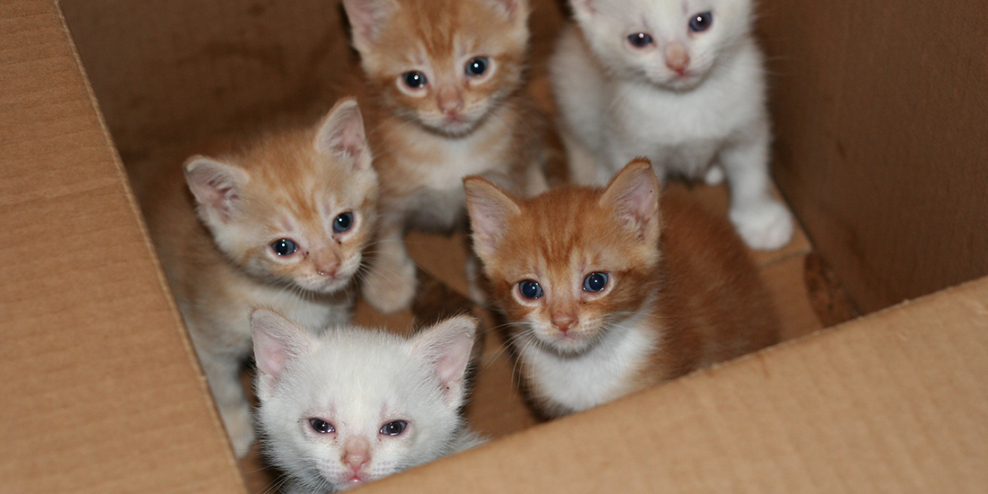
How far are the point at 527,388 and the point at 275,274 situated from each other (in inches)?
25.1

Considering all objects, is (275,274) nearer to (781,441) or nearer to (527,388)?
(527,388)

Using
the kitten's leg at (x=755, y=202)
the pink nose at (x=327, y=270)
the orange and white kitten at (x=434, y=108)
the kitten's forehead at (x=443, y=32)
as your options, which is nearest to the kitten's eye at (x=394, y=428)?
the pink nose at (x=327, y=270)

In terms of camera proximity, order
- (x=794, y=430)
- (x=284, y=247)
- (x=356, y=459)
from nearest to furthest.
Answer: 1. (x=794, y=430)
2. (x=356, y=459)
3. (x=284, y=247)

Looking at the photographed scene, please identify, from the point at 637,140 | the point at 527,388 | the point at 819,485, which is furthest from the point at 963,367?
the point at 637,140

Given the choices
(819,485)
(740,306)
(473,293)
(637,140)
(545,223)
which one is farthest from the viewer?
(473,293)

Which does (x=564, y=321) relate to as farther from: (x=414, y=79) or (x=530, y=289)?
(x=414, y=79)

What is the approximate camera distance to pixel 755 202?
8.09ft

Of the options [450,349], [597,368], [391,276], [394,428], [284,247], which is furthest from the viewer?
[391,276]

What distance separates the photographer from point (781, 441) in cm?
112

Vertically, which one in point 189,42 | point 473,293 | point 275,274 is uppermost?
point 189,42

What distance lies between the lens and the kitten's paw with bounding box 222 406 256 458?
219 cm

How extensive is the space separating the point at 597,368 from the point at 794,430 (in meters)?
0.74

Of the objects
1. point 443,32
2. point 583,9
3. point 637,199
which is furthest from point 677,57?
point 443,32

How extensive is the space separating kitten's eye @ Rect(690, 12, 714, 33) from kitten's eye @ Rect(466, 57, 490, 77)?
524 millimetres
